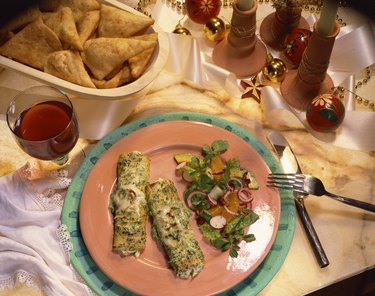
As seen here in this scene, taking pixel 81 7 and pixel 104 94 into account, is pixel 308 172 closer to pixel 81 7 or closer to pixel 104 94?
pixel 104 94

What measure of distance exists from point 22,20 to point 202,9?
0.58 meters

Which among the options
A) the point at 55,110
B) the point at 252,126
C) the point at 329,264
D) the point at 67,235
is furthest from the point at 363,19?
the point at 67,235

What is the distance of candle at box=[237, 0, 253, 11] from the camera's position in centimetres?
151

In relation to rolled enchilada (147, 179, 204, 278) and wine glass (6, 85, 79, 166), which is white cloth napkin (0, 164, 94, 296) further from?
rolled enchilada (147, 179, 204, 278)

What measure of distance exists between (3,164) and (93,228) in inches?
15.8

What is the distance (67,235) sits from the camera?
1326 millimetres

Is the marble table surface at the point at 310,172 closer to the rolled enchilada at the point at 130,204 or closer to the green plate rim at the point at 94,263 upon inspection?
the green plate rim at the point at 94,263

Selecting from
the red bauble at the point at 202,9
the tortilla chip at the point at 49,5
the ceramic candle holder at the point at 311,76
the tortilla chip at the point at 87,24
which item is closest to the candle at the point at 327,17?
the ceramic candle holder at the point at 311,76

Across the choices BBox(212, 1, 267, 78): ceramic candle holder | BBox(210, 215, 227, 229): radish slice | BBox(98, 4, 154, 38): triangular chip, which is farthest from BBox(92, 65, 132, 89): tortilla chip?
BBox(210, 215, 227, 229): radish slice

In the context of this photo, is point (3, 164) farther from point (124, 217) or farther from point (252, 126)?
point (252, 126)

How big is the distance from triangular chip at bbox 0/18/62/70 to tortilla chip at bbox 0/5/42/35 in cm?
4

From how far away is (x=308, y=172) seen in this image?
1.50m

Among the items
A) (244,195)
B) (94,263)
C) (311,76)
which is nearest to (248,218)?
(244,195)

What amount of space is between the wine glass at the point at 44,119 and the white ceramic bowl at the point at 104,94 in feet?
0.12
